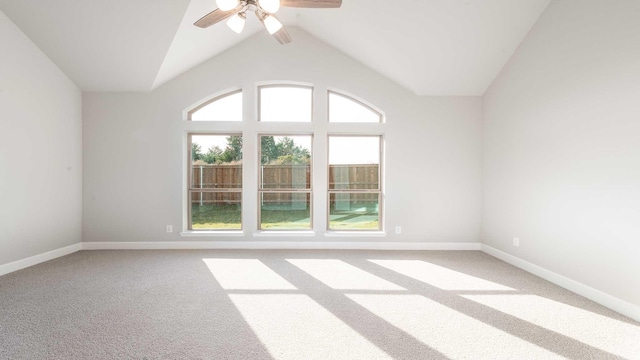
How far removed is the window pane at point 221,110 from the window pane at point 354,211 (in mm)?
2109

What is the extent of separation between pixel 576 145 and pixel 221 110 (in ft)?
15.5

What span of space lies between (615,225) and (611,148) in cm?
71

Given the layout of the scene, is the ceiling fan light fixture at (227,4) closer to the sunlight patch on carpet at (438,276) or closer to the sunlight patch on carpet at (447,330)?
the sunlight patch on carpet at (447,330)

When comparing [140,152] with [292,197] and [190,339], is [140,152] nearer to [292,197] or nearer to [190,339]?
[292,197]

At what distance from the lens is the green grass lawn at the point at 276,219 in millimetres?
4953

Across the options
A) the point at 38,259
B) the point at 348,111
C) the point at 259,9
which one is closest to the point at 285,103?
the point at 348,111

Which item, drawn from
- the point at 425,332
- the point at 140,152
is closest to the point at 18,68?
the point at 140,152

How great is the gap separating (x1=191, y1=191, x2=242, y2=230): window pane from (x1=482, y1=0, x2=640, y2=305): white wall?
13.4ft

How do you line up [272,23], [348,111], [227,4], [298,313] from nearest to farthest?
[227,4] < [298,313] < [272,23] < [348,111]

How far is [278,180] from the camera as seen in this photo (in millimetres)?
4977

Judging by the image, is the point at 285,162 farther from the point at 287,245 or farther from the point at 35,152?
the point at 35,152

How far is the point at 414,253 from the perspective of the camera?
4.55 meters

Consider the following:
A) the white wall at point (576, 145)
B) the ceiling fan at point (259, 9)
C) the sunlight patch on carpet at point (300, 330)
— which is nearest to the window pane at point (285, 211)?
the sunlight patch on carpet at point (300, 330)

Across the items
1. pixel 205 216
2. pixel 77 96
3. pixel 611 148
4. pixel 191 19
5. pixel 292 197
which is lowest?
pixel 205 216
